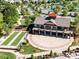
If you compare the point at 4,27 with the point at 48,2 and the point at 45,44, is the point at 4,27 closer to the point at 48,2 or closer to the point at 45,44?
the point at 45,44

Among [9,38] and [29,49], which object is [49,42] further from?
[9,38]

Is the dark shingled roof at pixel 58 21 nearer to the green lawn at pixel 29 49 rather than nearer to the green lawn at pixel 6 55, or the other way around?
the green lawn at pixel 29 49

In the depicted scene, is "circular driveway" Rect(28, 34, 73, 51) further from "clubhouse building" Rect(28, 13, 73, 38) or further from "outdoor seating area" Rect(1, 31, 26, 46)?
"outdoor seating area" Rect(1, 31, 26, 46)

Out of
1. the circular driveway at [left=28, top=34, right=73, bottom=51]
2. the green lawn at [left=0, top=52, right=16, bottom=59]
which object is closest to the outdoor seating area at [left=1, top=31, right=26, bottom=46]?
the circular driveway at [left=28, top=34, right=73, bottom=51]

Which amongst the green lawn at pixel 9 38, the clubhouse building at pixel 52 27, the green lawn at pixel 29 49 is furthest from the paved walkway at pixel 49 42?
the green lawn at pixel 9 38

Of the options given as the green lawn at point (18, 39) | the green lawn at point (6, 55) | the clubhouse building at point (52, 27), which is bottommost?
the green lawn at point (6, 55)

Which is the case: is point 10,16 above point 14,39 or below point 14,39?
above

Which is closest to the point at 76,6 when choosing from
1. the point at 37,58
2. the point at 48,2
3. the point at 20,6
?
the point at 48,2

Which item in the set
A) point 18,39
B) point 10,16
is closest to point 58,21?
point 18,39
